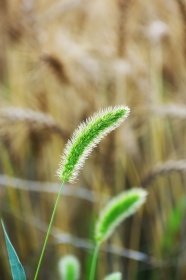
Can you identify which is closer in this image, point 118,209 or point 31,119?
point 118,209

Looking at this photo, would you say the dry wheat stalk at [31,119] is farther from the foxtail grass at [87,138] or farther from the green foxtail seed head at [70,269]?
the foxtail grass at [87,138]

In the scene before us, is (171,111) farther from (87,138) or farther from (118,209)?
(87,138)

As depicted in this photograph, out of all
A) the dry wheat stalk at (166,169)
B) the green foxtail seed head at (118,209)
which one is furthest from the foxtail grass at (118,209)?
the dry wheat stalk at (166,169)

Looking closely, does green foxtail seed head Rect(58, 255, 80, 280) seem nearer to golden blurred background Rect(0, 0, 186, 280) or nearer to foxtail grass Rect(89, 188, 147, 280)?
foxtail grass Rect(89, 188, 147, 280)

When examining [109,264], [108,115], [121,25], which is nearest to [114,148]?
[121,25]

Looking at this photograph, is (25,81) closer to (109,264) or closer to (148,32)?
(148,32)

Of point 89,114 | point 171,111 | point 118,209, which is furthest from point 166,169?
point 118,209
